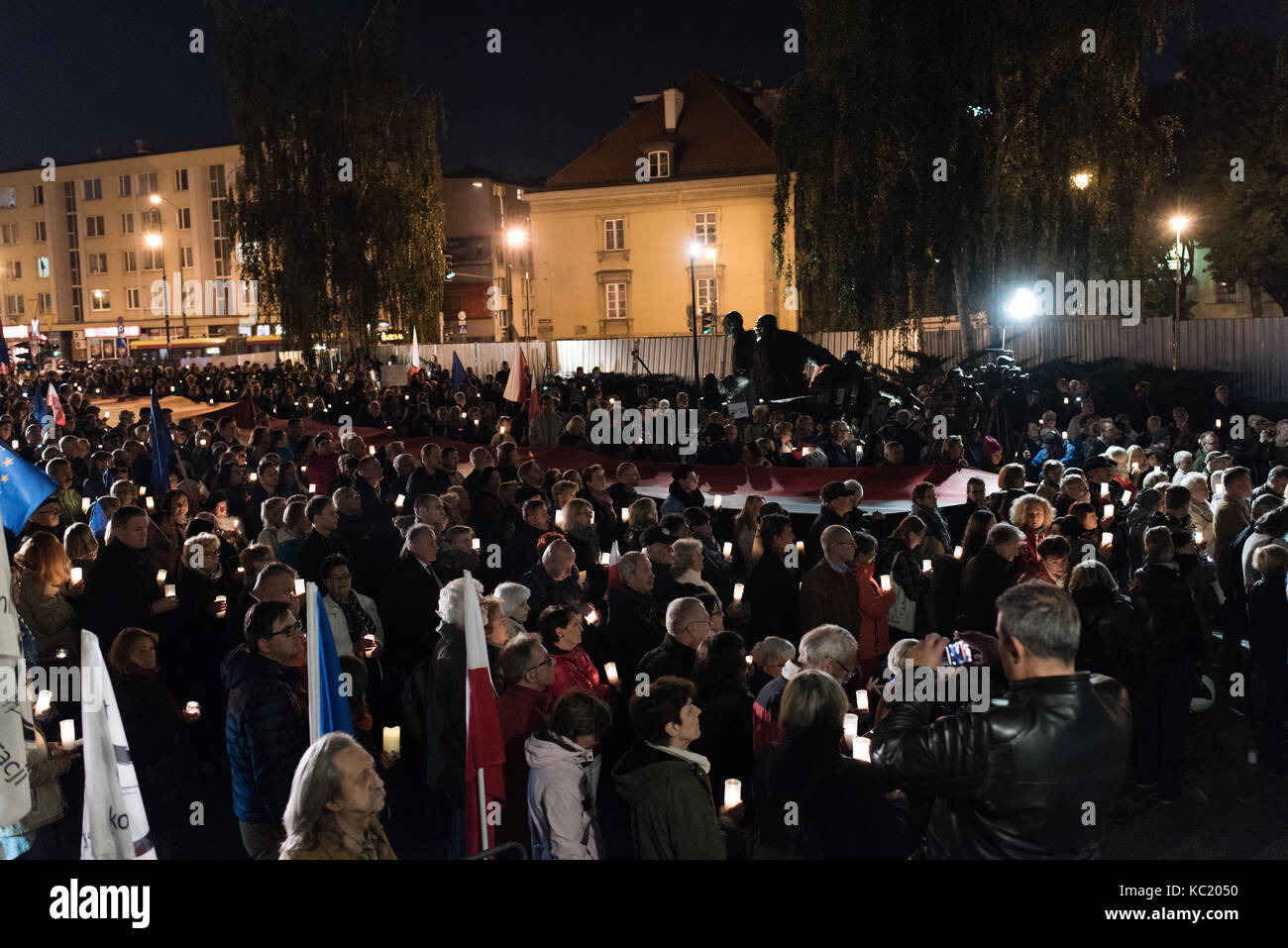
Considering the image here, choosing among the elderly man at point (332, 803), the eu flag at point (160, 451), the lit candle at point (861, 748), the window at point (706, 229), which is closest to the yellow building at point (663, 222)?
the window at point (706, 229)

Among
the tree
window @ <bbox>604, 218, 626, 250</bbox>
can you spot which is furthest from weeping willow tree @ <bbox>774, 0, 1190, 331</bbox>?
window @ <bbox>604, 218, 626, 250</bbox>

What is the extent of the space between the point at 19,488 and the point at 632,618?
12.1ft

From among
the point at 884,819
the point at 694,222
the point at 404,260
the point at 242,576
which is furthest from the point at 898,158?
the point at 694,222

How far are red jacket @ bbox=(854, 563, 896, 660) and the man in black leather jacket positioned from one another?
3.72 metres

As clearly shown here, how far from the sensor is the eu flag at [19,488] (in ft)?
22.4

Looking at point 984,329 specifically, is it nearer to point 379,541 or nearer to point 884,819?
point 379,541

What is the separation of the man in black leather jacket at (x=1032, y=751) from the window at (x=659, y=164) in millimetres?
47979

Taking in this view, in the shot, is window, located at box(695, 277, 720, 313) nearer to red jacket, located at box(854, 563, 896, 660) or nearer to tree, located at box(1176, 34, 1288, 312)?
tree, located at box(1176, 34, 1288, 312)

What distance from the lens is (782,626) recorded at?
7762 millimetres

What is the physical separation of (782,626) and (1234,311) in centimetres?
5141

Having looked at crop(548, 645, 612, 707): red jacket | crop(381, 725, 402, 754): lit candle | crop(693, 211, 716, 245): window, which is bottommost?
crop(381, 725, 402, 754): lit candle

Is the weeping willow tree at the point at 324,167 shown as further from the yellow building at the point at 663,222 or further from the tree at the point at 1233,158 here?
the tree at the point at 1233,158

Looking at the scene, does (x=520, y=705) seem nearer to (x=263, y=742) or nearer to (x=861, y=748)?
(x=263, y=742)

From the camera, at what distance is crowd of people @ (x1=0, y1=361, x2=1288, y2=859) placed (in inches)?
144
